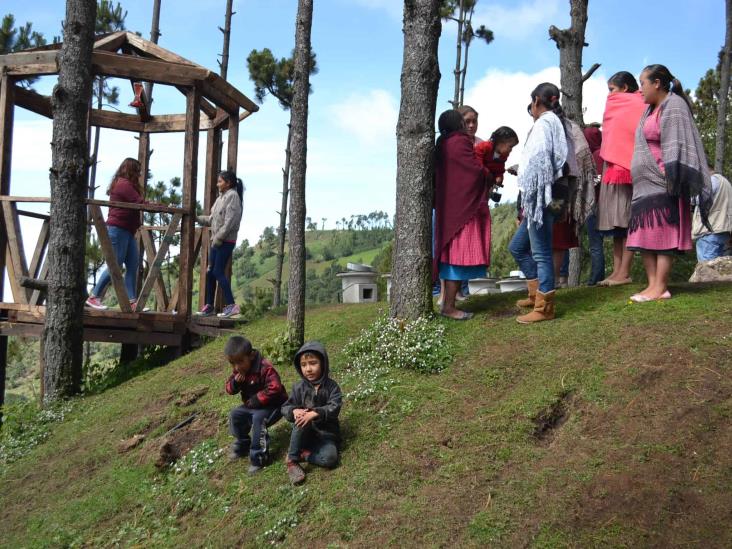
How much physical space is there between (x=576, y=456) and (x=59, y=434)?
5765 mm

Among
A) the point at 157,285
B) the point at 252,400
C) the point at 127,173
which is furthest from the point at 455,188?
the point at 157,285

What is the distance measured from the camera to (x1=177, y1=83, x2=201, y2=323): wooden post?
31.7 ft

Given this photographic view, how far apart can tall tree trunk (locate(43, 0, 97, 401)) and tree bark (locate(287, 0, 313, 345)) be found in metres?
2.95

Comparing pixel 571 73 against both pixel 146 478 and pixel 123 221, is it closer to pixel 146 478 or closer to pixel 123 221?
pixel 123 221

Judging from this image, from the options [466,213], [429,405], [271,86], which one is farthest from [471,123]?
[271,86]

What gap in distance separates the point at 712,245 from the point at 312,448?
23.2 feet

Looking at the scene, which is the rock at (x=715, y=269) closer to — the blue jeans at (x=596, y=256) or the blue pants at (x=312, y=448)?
the blue jeans at (x=596, y=256)

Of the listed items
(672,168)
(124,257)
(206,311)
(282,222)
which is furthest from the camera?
(282,222)

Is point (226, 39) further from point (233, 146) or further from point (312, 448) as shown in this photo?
point (312, 448)

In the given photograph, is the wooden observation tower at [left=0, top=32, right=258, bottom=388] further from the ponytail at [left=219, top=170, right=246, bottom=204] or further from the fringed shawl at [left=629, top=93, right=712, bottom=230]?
the fringed shawl at [left=629, top=93, right=712, bottom=230]

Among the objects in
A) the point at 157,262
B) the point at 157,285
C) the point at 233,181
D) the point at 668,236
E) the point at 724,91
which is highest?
the point at 724,91

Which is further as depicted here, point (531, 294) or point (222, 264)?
point (222, 264)

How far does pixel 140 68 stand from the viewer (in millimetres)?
9281

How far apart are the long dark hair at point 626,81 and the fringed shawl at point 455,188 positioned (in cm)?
180
